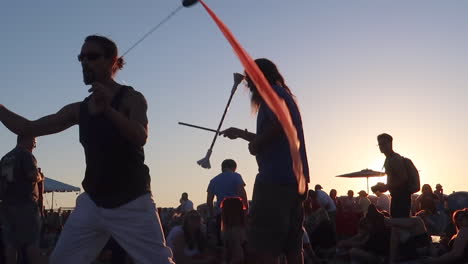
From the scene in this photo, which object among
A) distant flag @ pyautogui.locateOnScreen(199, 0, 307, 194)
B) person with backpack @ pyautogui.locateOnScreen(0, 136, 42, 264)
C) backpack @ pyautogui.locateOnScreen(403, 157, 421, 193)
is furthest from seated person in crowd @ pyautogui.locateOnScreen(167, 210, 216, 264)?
distant flag @ pyautogui.locateOnScreen(199, 0, 307, 194)

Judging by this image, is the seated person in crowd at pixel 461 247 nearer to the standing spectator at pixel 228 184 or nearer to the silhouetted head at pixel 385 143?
the silhouetted head at pixel 385 143

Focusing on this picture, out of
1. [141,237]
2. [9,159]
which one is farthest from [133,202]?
[9,159]

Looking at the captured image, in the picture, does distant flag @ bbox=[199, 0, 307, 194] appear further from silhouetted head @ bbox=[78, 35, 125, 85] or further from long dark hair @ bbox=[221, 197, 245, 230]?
long dark hair @ bbox=[221, 197, 245, 230]

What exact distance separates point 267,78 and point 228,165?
600 centimetres

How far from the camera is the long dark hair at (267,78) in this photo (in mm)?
4906

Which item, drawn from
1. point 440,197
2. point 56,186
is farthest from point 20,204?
point 56,186

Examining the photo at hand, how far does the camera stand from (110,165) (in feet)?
12.8

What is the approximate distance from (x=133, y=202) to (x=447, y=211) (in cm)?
990

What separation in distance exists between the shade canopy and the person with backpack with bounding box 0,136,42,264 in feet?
55.6

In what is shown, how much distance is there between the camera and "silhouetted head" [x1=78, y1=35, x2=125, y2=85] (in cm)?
405

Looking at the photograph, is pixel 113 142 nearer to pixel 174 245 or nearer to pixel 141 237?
pixel 141 237

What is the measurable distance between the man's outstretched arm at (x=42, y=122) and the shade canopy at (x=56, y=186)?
20.9 m

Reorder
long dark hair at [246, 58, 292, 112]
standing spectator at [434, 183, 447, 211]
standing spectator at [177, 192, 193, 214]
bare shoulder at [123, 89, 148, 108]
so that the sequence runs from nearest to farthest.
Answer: bare shoulder at [123, 89, 148, 108] → long dark hair at [246, 58, 292, 112] → standing spectator at [434, 183, 447, 211] → standing spectator at [177, 192, 193, 214]

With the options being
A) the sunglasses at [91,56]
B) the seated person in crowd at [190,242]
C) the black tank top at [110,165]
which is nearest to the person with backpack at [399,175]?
the seated person in crowd at [190,242]
